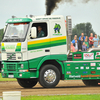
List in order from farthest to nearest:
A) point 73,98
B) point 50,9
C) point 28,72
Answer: point 50,9, point 28,72, point 73,98

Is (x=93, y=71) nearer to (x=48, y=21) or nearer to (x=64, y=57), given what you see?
(x=64, y=57)

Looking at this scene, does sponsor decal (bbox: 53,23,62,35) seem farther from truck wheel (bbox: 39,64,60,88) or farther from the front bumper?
the front bumper

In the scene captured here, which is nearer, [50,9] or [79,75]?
[79,75]

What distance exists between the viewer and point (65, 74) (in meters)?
17.4

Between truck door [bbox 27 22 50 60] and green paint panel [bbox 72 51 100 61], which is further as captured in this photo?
green paint panel [bbox 72 51 100 61]

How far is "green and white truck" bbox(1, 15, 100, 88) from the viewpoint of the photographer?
16.8 m

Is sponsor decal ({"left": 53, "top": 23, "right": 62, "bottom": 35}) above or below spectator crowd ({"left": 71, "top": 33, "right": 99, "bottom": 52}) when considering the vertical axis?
above

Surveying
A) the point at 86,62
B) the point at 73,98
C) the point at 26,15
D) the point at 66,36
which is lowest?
the point at 73,98

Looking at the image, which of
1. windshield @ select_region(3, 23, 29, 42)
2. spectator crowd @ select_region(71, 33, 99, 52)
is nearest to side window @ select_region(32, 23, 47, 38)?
windshield @ select_region(3, 23, 29, 42)

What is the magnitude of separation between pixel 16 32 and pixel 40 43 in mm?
1227

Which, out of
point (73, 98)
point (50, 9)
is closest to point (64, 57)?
point (50, 9)

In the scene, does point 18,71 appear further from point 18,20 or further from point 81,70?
point 81,70

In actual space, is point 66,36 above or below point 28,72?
above

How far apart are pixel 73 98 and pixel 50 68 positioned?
503 cm
